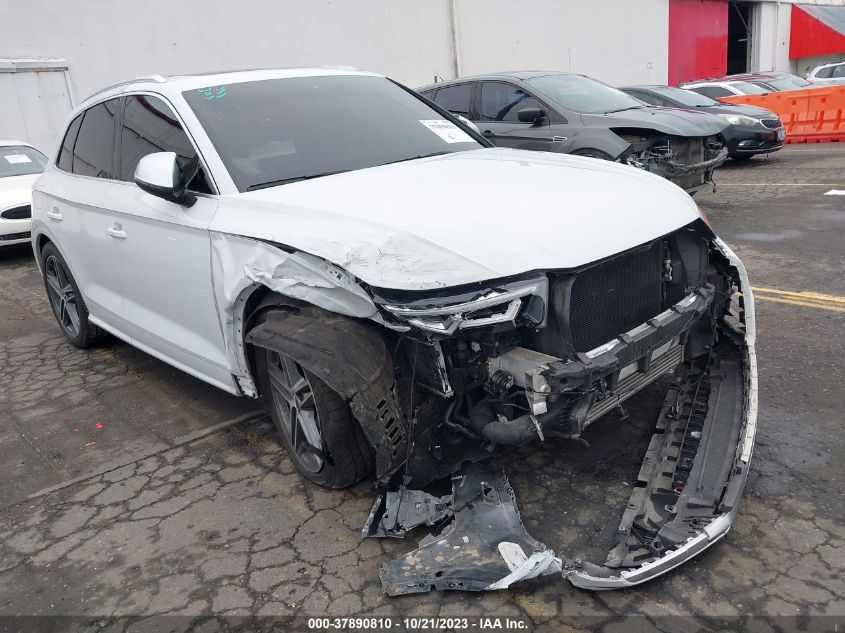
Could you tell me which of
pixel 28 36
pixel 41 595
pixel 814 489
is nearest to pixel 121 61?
pixel 28 36

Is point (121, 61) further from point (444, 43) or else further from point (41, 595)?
point (41, 595)

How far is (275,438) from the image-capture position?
394cm

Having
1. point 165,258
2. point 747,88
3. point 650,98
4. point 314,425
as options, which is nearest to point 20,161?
point 165,258

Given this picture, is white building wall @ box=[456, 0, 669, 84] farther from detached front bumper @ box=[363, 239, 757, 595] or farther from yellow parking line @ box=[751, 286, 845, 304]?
detached front bumper @ box=[363, 239, 757, 595]

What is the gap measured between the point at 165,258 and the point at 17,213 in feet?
23.4

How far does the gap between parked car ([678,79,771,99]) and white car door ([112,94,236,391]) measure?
15376mm

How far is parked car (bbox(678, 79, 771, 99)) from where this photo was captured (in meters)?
16.8

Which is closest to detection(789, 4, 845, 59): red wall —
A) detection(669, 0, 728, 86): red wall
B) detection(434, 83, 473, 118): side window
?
detection(669, 0, 728, 86): red wall

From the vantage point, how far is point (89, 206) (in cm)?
446

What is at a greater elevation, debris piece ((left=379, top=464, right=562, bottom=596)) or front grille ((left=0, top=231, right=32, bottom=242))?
debris piece ((left=379, top=464, right=562, bottom=596))

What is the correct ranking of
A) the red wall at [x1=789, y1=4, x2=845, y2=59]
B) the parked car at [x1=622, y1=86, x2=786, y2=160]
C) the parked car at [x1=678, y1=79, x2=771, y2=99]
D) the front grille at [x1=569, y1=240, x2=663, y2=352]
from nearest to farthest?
the front grille at [x1=569, y1=240, x2=663, y2=352] < the parked car at [x1=622, y1=86, x2=786, y2=160] < the parked car at [x1=678, y1=79, x2=771, y2=99] < the red wall at [x1=789, y1=4, x2=845, y2=59]

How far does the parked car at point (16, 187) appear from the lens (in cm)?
945

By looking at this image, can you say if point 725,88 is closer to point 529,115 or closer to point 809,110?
point 809,110

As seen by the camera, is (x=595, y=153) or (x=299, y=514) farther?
(x=595, y=153)
